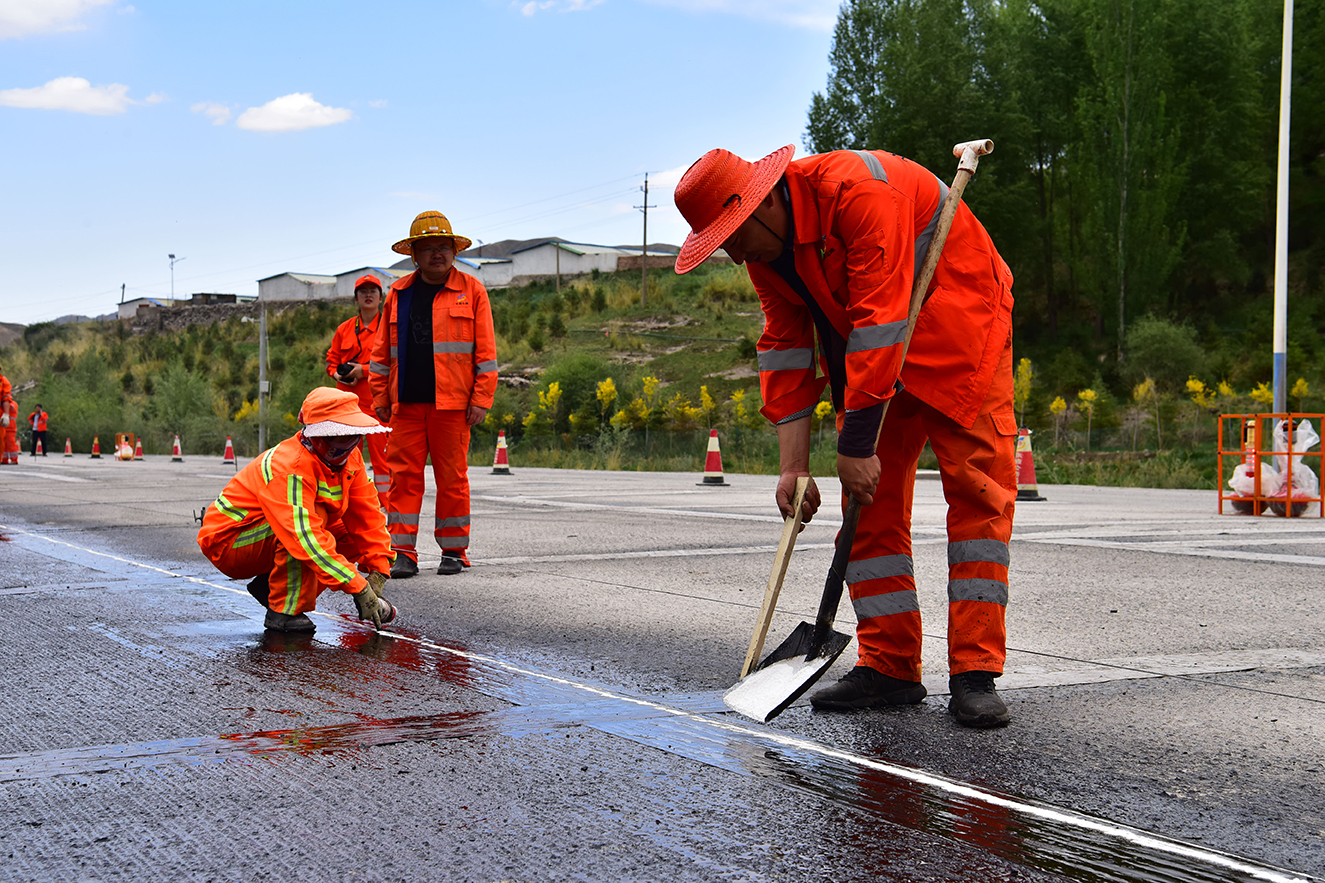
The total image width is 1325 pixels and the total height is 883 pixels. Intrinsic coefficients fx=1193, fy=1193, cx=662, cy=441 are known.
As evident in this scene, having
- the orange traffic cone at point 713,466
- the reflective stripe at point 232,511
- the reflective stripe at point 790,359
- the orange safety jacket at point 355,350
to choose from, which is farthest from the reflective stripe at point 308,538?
the orange traffic cone at point 713,466

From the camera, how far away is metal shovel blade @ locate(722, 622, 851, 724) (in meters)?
3.32

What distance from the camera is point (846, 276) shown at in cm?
356

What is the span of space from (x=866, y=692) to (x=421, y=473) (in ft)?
13.3

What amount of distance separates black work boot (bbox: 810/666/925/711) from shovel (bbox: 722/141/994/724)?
24 cm

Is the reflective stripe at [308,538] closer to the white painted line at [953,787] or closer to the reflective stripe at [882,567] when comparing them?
the white painted line at [953,787]

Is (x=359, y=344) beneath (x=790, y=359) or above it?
above

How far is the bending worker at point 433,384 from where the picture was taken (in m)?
7.14

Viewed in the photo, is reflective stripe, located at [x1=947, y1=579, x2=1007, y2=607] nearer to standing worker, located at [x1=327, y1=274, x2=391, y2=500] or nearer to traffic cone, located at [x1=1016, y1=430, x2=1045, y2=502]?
standing worker, located at [x1=327, y1=274, x2=391, y2=500]

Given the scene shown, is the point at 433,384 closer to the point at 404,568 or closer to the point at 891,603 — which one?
the point at 404,568

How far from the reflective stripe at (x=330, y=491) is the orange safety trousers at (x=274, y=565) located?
26 centimetres

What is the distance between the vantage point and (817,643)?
11.6 ft

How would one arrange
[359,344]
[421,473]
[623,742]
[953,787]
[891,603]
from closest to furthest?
[953,787]
[623,742]
[891,603]
[421,473]
[359,344]

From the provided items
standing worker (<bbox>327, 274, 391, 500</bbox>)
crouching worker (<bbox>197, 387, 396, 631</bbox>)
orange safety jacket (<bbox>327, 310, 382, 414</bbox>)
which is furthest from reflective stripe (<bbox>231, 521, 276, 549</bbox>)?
orange safety jacket (<bbox>327, 310, 382, 414</bbox>)

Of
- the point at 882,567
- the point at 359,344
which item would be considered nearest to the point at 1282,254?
the point at 359,344
